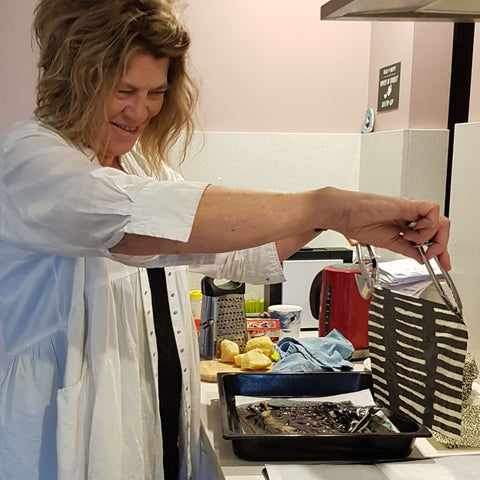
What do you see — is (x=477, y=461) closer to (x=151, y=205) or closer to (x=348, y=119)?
(x=151, y=205)

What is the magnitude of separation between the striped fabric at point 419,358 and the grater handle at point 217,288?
24.9 inches

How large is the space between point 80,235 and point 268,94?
1832 mm

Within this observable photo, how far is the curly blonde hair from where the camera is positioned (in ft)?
3.44

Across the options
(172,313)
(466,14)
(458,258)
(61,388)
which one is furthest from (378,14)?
(61,388)

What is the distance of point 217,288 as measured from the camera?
174 cm

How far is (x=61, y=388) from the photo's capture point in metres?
1.16

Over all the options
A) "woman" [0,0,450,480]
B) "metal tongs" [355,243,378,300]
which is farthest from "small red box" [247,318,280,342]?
"metal tongs" [355,243,378,300]

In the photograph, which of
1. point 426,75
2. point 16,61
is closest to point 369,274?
point 426,75

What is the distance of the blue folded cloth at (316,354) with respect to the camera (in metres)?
1.53

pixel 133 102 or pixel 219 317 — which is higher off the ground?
pixel 133 102

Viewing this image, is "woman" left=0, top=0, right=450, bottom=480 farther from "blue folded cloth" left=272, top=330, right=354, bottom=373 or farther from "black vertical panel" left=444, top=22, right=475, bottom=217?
"black vertical panel" left=444, top=22, right=475, bottom=217

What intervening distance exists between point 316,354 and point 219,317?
0.97 ft

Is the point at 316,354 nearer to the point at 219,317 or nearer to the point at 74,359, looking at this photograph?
the point at 219,317

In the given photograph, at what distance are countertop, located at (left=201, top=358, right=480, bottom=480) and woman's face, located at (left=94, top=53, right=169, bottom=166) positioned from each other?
0.61m
